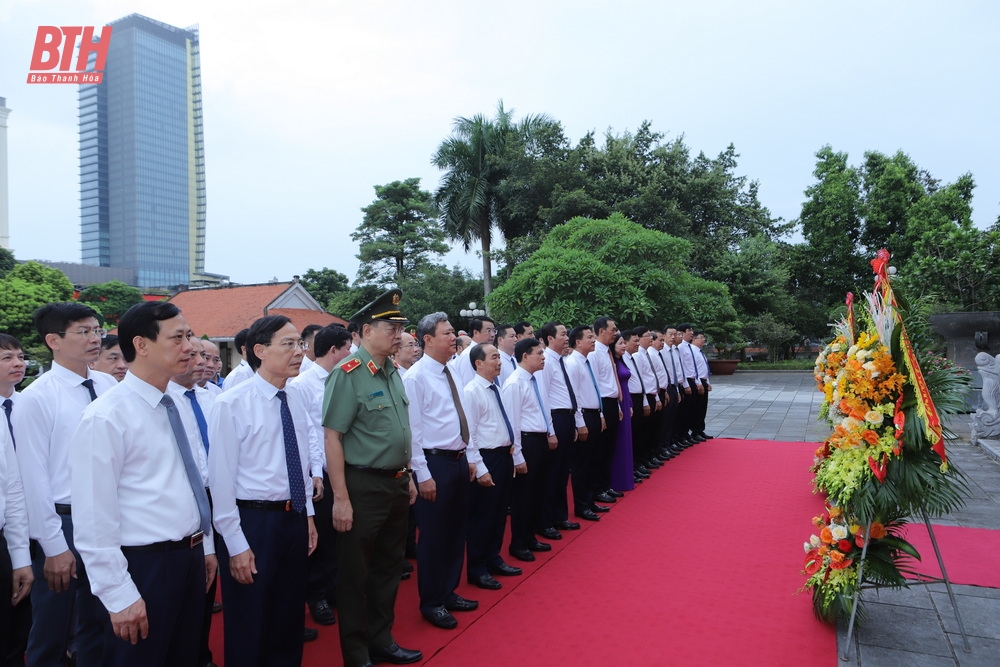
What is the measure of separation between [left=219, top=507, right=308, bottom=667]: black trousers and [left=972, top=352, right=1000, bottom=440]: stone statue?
8.17m

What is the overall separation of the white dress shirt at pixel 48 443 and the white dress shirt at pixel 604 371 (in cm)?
397

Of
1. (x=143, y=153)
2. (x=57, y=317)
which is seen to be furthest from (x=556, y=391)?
(x=143, y=153)

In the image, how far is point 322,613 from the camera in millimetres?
3363

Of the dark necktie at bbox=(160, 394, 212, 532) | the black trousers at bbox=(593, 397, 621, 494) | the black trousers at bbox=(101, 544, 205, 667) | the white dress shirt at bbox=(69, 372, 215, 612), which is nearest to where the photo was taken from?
the white dress shirt at bbox=(69, 372, 215, 612)

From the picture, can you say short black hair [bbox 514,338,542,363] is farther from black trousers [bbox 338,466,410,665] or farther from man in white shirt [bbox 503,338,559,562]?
black trousers [bbox 338,466,410,665]

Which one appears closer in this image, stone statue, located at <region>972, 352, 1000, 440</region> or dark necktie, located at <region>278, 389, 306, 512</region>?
dark necktie, located at <region>278, 389, 306, 512</region>

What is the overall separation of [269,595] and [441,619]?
41.9 inches

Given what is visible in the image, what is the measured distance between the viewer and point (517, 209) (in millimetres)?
21469

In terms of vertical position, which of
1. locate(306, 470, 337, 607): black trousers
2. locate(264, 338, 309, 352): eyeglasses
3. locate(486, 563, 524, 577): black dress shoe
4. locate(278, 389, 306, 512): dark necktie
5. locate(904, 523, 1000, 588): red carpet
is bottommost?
locate(904, 523, 1000, 588): red carpet

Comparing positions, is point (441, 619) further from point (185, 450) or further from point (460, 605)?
point (185, 450)

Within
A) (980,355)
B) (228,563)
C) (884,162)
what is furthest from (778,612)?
(884,162)

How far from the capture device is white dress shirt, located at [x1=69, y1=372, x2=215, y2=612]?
1715mm

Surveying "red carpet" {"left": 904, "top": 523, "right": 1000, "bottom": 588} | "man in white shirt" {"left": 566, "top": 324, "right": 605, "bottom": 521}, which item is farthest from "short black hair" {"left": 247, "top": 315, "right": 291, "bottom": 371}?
"red carpet" {"left": 904, "top": 523, "right": 1000, "bottom": 588}

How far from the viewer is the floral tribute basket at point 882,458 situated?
9.71 ft
